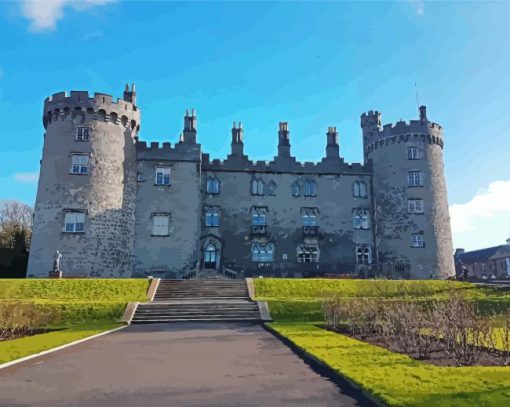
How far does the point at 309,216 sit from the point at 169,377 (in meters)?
33.0

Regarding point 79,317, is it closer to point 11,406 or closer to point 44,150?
point 11,406

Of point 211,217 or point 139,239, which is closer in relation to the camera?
point 139,239

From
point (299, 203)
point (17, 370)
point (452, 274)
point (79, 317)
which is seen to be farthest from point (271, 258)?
point (17, 370)

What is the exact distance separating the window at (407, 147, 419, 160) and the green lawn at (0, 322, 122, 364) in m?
32.2

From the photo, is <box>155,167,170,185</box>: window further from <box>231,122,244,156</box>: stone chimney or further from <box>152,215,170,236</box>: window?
<box>231,122,244,156</box>: stone chimney

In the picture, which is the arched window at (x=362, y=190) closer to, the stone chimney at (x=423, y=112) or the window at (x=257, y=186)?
the stone chimney at (x=423, y=112)

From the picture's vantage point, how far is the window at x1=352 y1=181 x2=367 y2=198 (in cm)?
4259

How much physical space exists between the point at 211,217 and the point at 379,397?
33671mm

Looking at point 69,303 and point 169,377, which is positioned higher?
point 69,303

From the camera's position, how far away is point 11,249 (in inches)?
1538

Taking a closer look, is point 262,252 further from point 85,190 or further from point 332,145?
point 85,190

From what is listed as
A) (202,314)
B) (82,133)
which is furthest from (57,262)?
(202,314)

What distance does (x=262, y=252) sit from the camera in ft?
132

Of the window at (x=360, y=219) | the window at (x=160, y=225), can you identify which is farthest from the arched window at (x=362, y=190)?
the window at (x=160, y=225)
